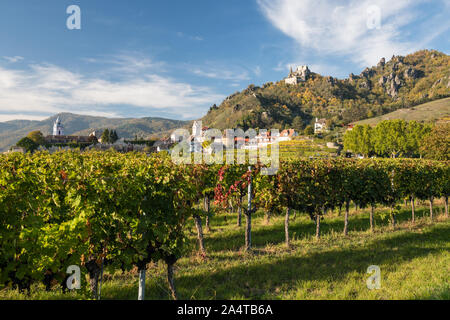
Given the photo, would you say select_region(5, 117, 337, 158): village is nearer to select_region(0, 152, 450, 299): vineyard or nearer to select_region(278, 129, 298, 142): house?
select_region(278, 129, 298, 142): house

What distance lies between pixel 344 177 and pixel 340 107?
190 m

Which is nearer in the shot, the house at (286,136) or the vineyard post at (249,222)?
the vineyard post at (249,222)

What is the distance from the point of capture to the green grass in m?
5.37

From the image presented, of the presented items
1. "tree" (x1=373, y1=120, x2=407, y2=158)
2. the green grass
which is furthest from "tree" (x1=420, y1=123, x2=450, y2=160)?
the green grass

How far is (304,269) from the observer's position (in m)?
6.66

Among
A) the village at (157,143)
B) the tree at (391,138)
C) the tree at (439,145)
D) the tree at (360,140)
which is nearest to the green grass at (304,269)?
the village at (157,143)

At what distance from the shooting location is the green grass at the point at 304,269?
5.37 metres

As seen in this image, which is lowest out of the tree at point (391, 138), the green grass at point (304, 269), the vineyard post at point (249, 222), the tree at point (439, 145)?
the green grass at point (304, 269)

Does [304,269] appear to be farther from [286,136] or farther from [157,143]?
[157,143]

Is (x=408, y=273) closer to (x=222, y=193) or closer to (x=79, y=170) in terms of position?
(x=222, y=193)

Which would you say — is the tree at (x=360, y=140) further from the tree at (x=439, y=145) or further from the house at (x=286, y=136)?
→ the tree at (x=439, y=145)

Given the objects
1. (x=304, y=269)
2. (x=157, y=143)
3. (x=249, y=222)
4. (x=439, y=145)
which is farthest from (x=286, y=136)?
(x=304, y=269)

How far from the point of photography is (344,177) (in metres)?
10.4
